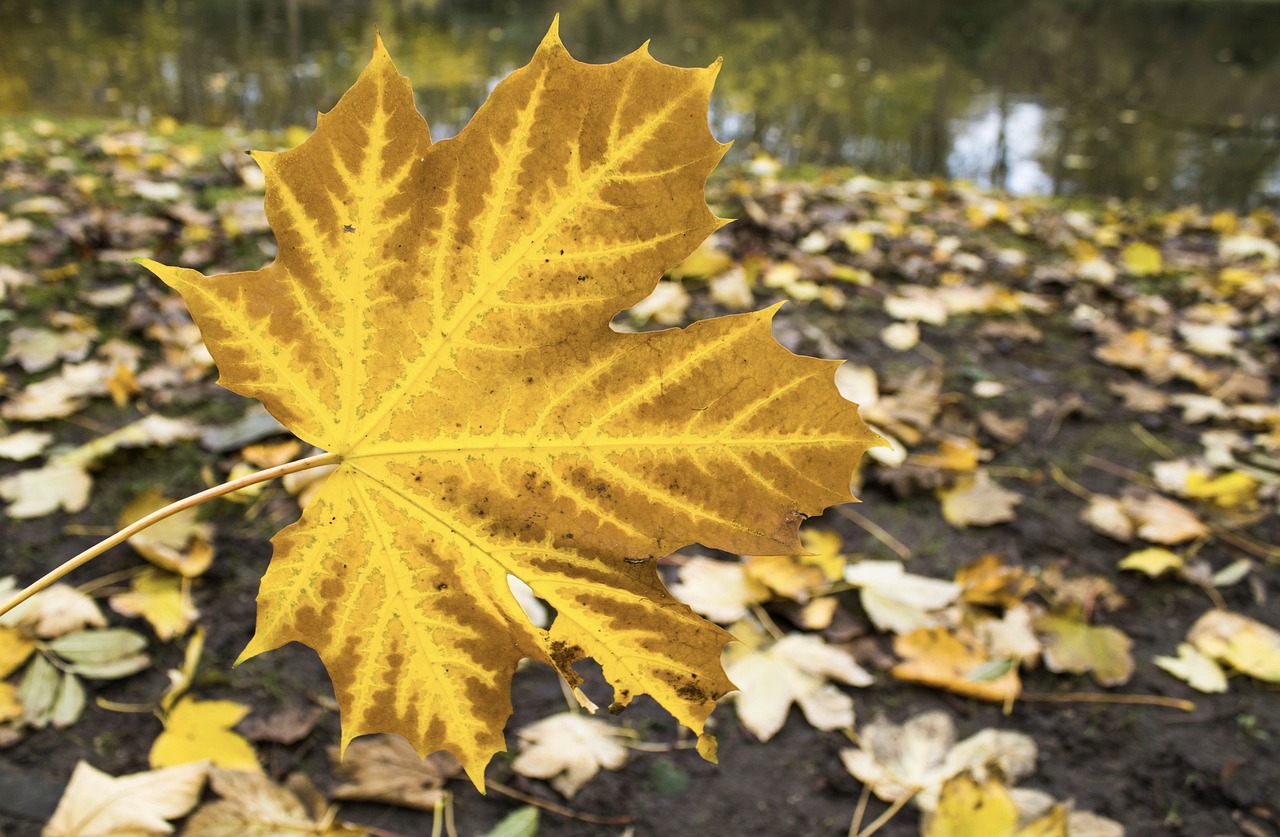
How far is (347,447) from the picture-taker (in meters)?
0.50

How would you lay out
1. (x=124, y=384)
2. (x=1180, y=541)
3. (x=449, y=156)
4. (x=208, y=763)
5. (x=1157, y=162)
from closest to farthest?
(x=449, y=156)
(x=208, y=763)
(x=1180, y=541)
(x=124, y=384)
(x=1157, y=162)

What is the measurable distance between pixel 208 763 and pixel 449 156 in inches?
37.7

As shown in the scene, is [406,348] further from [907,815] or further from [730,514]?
[907,815]

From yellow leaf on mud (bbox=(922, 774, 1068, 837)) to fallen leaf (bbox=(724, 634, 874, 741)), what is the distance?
215 mm

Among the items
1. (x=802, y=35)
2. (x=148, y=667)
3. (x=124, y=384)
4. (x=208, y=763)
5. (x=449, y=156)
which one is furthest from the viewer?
(x=802, y=35)

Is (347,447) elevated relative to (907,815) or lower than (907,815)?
elevated

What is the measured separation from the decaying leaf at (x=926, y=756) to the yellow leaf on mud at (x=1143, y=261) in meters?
2.42

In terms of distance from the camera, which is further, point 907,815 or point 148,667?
point 148,667

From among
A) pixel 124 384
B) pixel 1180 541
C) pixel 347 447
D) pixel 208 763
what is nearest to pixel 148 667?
pixel 208 763

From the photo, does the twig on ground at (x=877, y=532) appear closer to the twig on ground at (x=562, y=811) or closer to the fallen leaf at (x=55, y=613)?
the twig on ground at (x=562, y=811)

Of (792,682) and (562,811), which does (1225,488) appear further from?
(562,811)

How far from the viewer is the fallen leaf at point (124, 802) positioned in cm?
92

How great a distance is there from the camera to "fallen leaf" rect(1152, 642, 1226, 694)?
129cm

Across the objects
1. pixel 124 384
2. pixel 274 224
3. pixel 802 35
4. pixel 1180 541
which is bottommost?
pixel 1180 541
